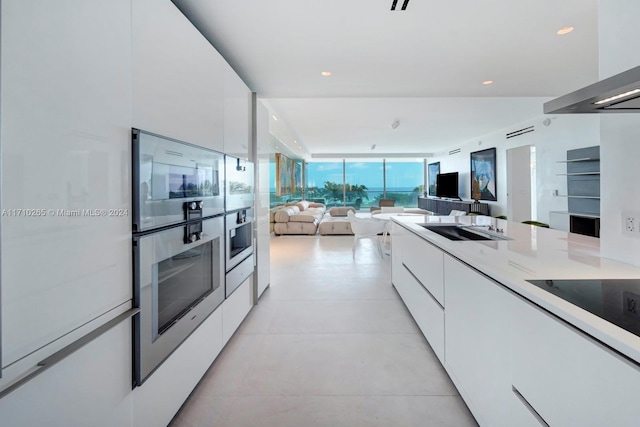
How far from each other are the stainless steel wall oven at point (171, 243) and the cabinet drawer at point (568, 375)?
1444 mm

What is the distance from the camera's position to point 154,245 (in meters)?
→ 1.34

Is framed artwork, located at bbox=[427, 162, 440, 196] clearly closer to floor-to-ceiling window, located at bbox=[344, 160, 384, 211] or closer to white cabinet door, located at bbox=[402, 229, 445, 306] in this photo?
floor-to-ceiling window, located at bbox=[344, 160, 384, 211]

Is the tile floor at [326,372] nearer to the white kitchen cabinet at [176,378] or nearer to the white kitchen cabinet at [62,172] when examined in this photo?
the white kitchen cabinet at [176,378]

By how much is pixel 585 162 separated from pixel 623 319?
5.01 metres

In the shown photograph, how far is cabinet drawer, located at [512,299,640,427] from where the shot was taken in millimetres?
707

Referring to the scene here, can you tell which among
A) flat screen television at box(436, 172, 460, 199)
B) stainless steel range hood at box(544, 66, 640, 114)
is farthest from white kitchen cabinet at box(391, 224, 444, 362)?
flat screen television at box(436, 172, 460, 199)

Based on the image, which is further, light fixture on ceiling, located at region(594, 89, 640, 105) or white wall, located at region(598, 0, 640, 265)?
white wall, located at region(598, 0, 640, 265)

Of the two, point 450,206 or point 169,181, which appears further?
point 450,206

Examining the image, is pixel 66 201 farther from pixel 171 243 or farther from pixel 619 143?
pixel 619 143

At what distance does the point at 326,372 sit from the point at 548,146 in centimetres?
596

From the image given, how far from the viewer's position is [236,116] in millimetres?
2539

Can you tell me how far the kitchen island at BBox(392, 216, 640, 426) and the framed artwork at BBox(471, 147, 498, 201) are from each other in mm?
6068

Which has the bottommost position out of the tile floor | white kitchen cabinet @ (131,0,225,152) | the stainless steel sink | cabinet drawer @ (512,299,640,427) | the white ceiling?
the tile floor

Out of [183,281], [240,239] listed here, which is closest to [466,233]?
[240,239]
